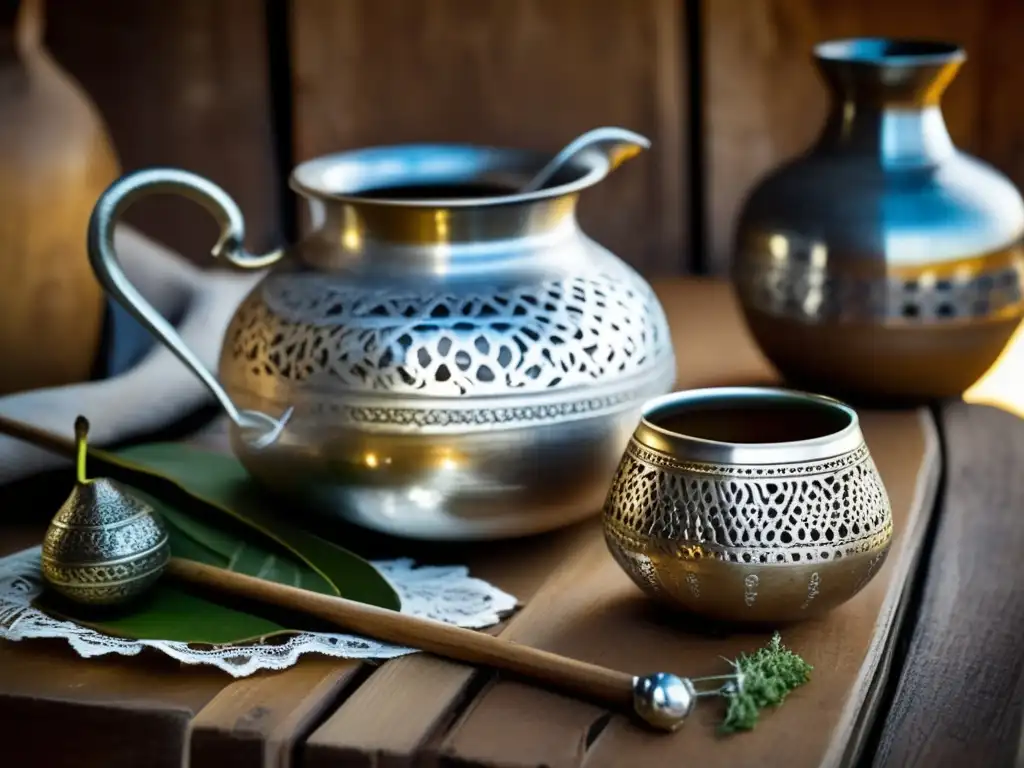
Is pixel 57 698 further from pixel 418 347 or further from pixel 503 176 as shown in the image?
pixel 503 176

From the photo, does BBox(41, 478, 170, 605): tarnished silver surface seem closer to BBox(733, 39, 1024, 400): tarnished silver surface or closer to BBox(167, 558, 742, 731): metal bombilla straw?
BBox(167, 558, 742, 731): metal bombilla straw

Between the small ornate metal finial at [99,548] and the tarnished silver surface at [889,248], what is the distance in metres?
0.41

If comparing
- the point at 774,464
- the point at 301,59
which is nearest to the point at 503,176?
the point at 774,464

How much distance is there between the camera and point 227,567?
68 centimetres

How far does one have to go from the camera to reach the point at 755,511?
1.87 ft

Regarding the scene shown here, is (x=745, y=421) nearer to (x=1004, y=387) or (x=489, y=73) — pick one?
(x=1004, y=387)

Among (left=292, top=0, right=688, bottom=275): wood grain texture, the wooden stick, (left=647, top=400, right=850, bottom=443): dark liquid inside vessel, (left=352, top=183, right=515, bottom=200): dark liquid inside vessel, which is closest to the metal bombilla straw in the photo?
the wooden stick

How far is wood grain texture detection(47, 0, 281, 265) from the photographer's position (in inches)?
47.3

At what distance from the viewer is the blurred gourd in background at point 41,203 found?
914 mm

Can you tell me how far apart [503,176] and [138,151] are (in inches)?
22.1

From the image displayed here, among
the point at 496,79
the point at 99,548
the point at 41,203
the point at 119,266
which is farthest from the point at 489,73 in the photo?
the point at 99,548

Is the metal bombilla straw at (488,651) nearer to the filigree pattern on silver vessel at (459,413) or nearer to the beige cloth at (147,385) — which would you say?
the filigree pattern on silver vessel at (459,413)

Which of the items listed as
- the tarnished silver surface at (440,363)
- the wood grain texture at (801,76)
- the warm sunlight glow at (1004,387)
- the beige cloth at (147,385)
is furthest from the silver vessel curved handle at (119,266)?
the wood grain texture at (801,76)

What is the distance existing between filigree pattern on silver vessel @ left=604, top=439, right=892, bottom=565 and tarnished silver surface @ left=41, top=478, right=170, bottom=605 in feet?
0.65
